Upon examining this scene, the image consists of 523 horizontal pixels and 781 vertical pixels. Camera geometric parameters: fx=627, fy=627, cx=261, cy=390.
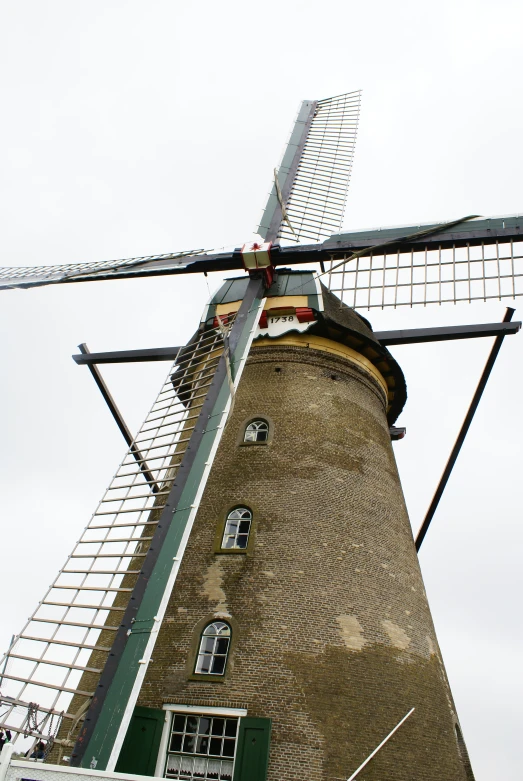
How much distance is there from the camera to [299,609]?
7500mm

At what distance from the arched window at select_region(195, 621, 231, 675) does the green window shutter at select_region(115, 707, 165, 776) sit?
2.20 feet

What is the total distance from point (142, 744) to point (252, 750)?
128 centimetres

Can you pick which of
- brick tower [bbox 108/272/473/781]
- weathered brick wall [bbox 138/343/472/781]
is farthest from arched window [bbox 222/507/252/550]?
weathered brick wall [bbox 138/343/472/781]

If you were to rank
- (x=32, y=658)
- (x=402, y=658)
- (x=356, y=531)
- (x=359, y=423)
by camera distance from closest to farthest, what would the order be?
1. (x=32, y=658)
2. (x=402, y=658)
3. (x=356, y=531)
4. (x=359, y=423)

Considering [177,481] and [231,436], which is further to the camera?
[231,436]

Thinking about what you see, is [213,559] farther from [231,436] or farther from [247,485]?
[231,436]

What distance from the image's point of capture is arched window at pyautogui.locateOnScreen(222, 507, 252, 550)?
8.22 metres

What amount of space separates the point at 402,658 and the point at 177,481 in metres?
3.61

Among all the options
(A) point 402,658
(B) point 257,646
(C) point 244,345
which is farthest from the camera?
(C) point 244,345

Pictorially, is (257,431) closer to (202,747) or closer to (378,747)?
(202,747)

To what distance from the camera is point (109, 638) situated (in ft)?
29.2

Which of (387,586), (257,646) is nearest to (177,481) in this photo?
(257,646)

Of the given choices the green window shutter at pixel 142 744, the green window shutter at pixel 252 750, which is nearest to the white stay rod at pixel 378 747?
the green window shutter at pixel 252 750

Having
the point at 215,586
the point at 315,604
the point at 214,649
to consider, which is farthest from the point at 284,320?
the point at 214,649
